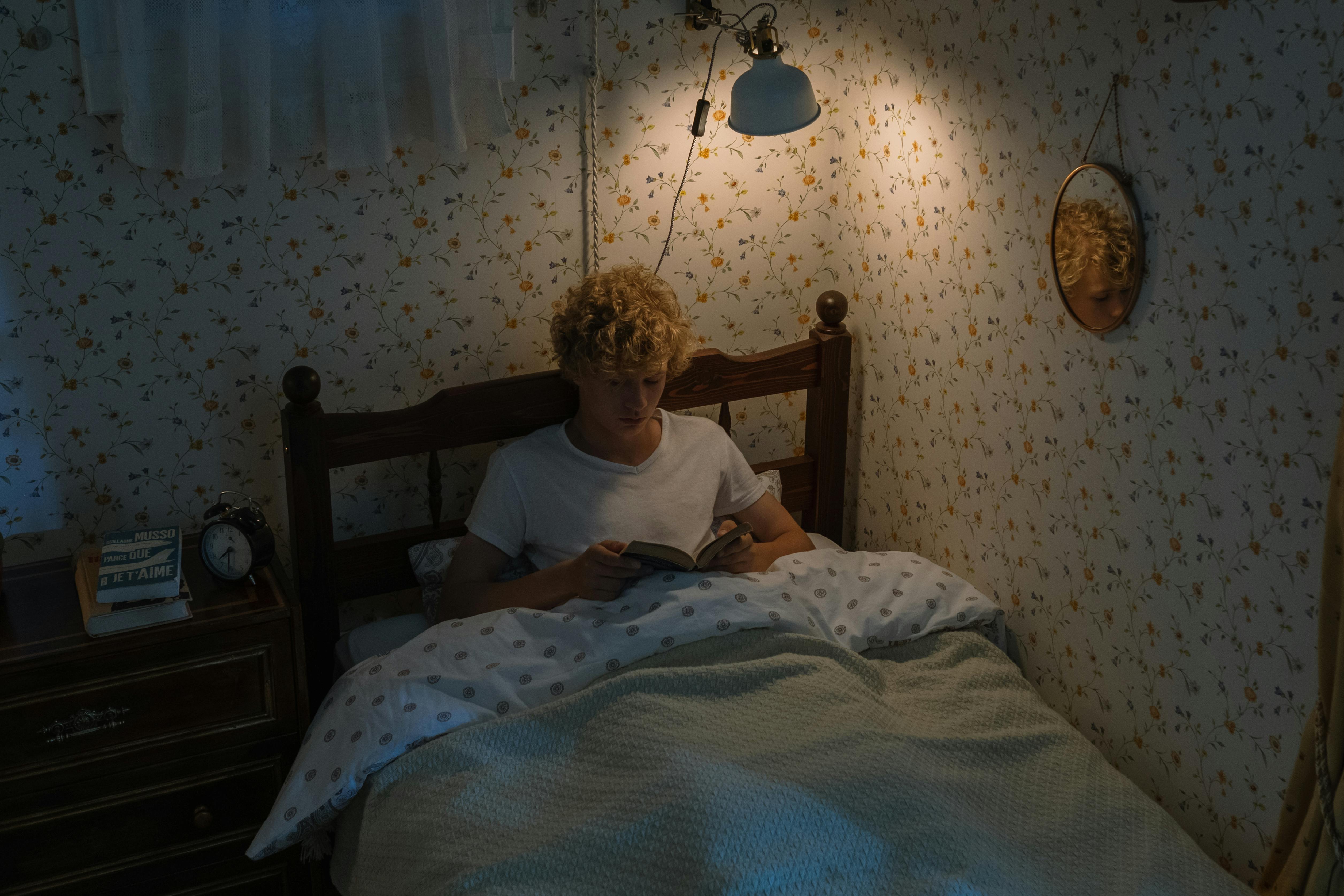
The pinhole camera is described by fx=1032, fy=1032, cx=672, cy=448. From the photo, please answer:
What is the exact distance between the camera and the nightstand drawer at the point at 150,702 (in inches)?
63.6

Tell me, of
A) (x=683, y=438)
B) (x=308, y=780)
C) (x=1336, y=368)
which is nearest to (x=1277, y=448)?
(x=1336, y=368)

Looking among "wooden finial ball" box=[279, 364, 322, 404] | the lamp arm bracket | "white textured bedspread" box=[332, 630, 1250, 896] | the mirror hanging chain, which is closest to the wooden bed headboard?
"wooden finial ball" box=[279, 364, 322, 404]

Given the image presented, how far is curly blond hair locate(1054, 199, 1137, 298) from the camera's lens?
1612 mm

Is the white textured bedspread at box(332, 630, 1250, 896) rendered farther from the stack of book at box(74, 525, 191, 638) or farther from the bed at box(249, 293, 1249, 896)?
the stack of book at box(74, 525, 191, 638)

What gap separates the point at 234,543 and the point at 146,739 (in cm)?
34

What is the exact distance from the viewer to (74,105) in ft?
5.76

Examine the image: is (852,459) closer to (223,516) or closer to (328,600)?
(328,600)

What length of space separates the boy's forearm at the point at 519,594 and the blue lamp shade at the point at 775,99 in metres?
0.89

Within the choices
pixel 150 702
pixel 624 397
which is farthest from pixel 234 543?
pixel 624 397

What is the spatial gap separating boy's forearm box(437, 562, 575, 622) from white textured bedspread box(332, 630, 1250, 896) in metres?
0.23

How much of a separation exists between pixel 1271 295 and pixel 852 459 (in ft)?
4.15

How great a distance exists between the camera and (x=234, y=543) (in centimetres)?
179

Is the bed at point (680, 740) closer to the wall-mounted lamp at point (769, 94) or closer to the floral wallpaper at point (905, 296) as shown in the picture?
the floral wallpaper at point (905, 296)

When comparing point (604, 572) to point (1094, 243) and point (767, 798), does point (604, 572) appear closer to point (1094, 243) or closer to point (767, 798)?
point (767, 798)
